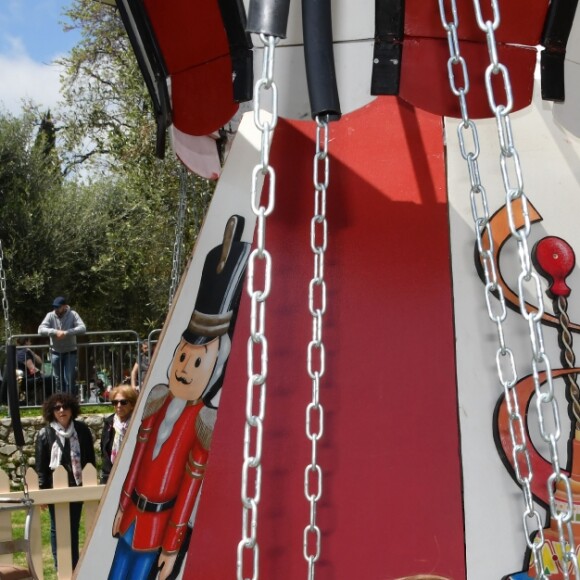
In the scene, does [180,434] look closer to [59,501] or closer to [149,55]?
[149,55]

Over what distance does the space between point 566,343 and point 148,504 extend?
1.25m

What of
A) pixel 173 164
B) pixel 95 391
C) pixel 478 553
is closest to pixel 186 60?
pixel 478 553

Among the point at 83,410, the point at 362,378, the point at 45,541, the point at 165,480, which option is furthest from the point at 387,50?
the point at 83,410

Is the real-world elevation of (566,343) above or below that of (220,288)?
below

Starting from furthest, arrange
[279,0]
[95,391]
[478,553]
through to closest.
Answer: [95,391] → [478,553] → [279,0]

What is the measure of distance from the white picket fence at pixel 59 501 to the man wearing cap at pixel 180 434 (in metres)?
2.35

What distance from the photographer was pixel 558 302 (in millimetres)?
2324

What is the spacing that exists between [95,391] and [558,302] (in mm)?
7599

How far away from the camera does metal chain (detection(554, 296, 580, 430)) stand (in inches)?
90.0

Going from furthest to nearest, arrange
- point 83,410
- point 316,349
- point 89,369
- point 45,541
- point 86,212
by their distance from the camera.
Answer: point 86,212
point 89,369
point 83,410
point 45,541
point 316,349

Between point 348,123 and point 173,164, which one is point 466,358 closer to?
point 348,123

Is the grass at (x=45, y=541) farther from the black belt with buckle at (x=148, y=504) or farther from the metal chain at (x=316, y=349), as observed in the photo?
the metal chain at (x=316, y=349)

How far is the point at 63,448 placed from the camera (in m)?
5.14

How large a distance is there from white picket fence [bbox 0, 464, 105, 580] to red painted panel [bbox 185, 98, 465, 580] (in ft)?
9.06
